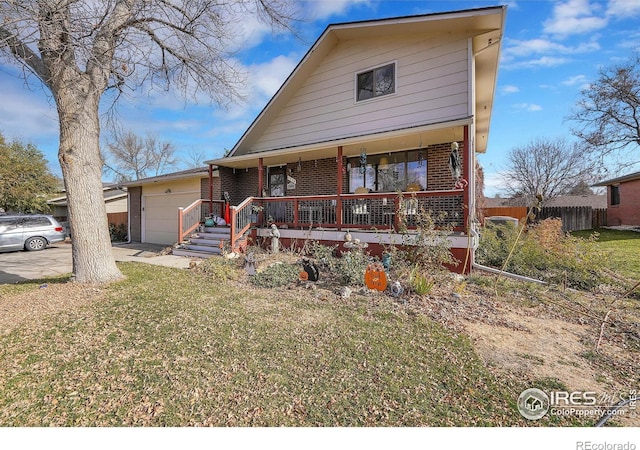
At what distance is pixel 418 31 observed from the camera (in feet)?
27.3

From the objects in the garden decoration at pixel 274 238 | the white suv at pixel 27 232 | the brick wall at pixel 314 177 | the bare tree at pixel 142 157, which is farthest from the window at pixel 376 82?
the bare tree at pixel 142 157

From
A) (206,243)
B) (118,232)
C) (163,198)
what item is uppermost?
(163,198)

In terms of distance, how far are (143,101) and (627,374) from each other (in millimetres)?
9690

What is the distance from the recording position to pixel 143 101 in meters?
7.14

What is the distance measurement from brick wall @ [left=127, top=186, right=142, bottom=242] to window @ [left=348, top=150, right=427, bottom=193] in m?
11.7

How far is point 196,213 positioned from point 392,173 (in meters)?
7.45

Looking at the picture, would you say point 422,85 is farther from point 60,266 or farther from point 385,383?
point 60,266

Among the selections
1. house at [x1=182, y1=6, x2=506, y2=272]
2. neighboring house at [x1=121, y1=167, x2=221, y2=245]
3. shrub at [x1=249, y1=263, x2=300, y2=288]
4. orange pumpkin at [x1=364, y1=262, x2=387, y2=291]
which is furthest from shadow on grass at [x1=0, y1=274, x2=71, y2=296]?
orange pumpkin at [x1=364, y1=262, x2=387, y2=291]

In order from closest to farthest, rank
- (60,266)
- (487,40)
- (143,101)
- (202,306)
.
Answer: (202,306) < (143,101) < (487,40) < (60,266)

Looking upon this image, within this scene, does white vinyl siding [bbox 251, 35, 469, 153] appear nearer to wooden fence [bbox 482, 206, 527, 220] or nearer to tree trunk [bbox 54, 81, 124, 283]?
tree trunk [bbox 54, 81, 124, 283]

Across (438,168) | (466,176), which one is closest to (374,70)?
(438,168)

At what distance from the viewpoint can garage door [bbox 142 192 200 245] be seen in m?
13.5

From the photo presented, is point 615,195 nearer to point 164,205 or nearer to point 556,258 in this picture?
point 556,258
